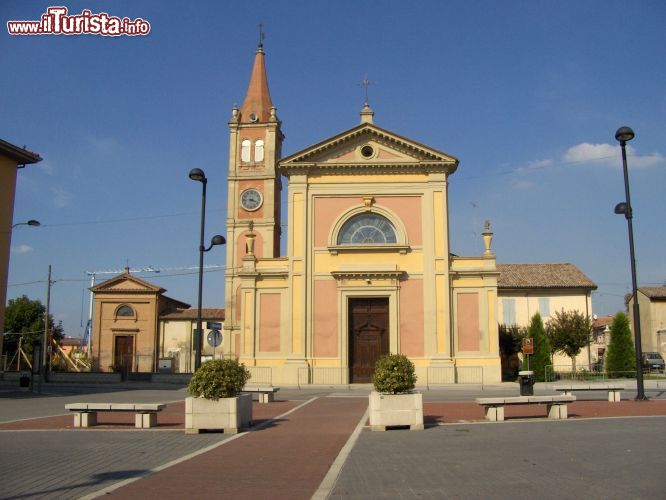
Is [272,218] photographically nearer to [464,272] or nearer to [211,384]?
[464,272]

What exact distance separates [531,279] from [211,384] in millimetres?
40153

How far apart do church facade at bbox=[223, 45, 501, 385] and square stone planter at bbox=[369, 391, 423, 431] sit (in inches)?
757

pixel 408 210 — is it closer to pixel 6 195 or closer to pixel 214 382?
pixel 6 195

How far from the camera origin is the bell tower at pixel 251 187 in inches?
1884

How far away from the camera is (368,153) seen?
34438 mm

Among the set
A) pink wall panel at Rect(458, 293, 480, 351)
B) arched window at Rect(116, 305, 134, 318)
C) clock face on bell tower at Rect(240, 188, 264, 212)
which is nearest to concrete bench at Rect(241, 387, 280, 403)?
pink wall panel at Rect(458, 293, 480, 351)

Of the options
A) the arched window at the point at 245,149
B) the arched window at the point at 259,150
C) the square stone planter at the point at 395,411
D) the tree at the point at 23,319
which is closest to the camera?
the square stone planter at the point at 395,411

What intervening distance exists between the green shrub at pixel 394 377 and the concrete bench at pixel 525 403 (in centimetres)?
203

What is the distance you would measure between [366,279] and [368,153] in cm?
666

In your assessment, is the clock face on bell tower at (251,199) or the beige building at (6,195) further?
the clock face on bell tower at (251,199)

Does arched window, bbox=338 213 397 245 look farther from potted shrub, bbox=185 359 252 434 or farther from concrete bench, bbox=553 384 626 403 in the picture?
potted shrub, bbox=185 359 252 434

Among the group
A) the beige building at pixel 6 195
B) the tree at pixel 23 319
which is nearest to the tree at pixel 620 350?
the beige building at pixel 6 195

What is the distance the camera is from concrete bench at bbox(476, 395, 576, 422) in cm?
1377

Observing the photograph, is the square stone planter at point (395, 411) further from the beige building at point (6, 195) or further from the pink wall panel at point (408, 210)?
the beige building at point (6, 195)
